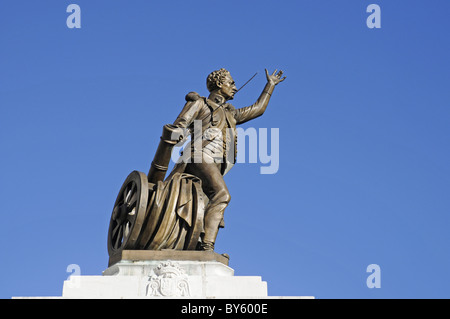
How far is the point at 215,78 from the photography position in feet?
38.5

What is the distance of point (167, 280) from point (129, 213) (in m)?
1.52

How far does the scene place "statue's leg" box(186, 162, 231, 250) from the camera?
10.1 m

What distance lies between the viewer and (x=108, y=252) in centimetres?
1070

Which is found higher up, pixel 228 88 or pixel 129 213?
pixel 228 88

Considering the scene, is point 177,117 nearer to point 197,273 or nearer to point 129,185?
point 129,185

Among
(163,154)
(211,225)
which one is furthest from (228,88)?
(211,225)

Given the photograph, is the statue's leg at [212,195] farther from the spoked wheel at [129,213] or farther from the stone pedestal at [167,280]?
the spoked wheel at [129,213]

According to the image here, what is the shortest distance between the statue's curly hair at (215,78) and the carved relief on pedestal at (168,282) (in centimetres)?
361

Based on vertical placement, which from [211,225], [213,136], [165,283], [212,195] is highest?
[213,136]

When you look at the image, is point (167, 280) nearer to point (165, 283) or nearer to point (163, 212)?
point (165, 283)

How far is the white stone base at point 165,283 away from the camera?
362 inches
